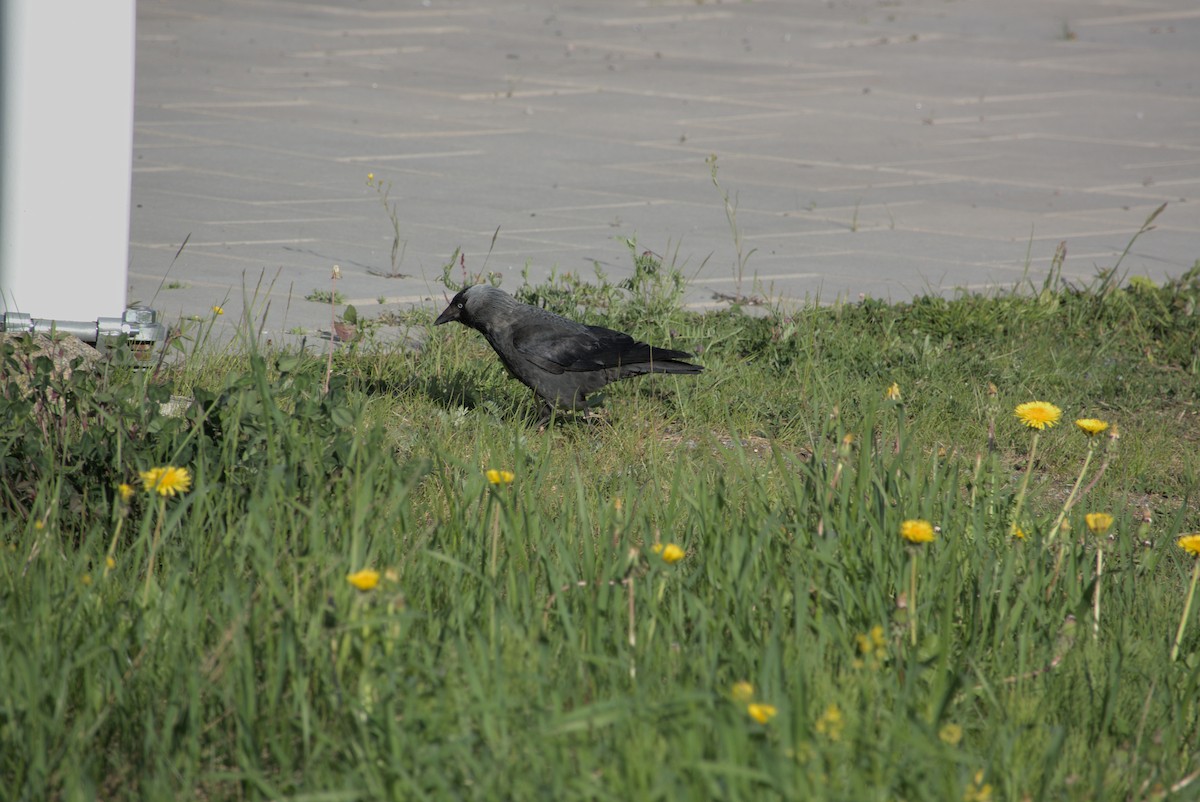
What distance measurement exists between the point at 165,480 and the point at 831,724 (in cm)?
135

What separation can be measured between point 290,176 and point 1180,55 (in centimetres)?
1002

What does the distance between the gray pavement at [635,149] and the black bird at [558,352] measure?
87 centimetres

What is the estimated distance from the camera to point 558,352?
4.42 m

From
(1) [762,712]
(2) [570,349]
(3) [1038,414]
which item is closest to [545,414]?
(2) [570,349]

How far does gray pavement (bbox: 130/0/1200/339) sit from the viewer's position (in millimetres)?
6590

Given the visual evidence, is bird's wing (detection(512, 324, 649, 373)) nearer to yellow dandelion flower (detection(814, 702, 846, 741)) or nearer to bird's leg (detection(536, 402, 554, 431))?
bird's leg (detection(536, 402, 554, 431))

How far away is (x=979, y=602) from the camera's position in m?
2.69

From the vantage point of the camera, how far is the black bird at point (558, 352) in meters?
4.41

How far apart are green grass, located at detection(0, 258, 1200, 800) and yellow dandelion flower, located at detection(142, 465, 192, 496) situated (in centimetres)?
5

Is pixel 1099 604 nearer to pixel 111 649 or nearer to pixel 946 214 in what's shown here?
pixel 111 649

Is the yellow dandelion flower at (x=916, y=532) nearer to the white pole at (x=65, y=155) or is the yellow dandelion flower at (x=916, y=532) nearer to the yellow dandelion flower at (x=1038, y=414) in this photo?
the yellow dandelion flower at (x=1038, y=414)

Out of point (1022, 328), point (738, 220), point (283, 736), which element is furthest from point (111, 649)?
point (738, 220)

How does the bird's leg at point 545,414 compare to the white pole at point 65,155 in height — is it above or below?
below

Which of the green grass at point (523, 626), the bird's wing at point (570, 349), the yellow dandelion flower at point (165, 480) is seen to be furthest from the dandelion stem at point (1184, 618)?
the bird's wing at point (570, 349)
